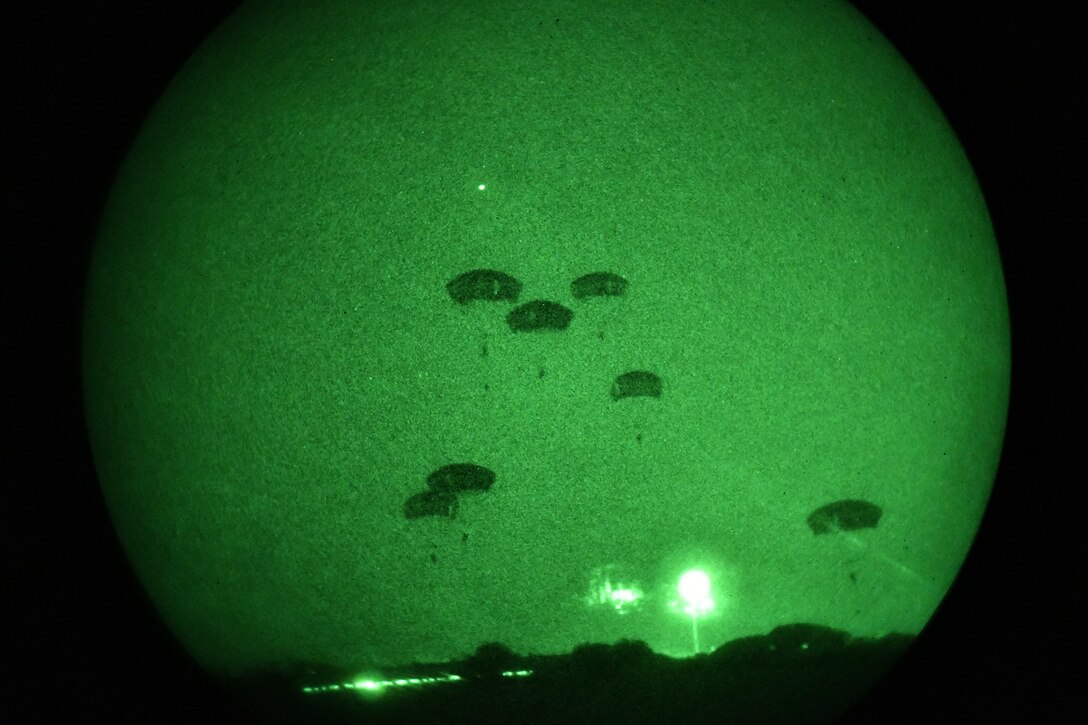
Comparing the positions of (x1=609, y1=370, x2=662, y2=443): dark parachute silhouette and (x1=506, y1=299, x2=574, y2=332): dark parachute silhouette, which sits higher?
(x1=506, y1=299, x2=574, y2=332): dark parachute silhouette

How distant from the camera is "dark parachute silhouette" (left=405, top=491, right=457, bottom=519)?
1.71 metres

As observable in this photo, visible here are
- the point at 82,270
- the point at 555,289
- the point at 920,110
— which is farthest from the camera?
the point at 82,270

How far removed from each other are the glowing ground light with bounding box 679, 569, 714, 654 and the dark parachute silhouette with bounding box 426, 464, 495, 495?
343 mm

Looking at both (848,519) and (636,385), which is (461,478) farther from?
(848,519)

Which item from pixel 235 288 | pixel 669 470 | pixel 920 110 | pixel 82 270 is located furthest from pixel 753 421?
pixel 82 270

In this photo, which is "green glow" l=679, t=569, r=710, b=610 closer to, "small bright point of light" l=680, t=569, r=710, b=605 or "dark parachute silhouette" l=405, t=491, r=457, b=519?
"small bright point of light" l=680, t=569, r=710, b=605

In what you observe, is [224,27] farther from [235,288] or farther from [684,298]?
[684,298]

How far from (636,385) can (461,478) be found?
30 centimetres

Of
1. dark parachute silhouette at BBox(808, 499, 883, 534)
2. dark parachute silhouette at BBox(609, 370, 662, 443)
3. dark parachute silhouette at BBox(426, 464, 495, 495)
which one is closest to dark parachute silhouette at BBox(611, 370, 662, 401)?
dark parachute silhouette at BBox(609, 370, 662, 443)

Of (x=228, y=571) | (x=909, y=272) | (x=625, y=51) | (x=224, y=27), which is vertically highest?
(x=224, y=27)

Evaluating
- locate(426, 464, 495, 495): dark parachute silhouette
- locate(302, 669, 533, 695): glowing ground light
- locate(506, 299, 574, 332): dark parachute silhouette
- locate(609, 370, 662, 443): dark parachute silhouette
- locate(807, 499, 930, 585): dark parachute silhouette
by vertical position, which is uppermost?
locate(506, 299, 574, 332): dark parachute silhouette

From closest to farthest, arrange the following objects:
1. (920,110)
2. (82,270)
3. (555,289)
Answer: (555,289)
(920,110)
(82,270)

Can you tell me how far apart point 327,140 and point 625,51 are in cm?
49

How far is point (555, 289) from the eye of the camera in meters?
1.68
